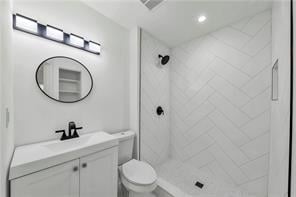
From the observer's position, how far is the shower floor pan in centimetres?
147

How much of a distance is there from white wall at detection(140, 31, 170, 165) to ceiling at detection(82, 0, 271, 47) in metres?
0.28

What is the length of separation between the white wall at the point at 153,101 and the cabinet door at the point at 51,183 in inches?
38.3

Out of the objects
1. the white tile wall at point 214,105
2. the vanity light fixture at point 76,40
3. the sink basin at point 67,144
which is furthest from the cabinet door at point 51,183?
the vanity light fixture at point 76,40

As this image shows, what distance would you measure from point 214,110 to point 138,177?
4.68 feet

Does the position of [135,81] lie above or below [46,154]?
above

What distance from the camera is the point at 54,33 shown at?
1140mm

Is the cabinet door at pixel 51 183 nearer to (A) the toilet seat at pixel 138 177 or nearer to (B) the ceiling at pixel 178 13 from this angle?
(A) the toilet seat at pixel 138 177

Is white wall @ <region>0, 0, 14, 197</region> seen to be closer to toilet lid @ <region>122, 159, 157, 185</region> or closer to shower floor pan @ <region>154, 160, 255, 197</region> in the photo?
toilet lid @ <region>122, 159, 157, 185</region>

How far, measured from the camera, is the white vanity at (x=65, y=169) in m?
0.73

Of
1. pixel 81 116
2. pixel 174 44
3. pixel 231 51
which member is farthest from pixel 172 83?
pixel 81 116

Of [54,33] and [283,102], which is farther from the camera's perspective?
[54,33]

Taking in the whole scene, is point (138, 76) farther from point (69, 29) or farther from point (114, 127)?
point (69, 29)

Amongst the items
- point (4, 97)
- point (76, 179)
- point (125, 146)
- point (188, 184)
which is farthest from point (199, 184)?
point (4, 97)

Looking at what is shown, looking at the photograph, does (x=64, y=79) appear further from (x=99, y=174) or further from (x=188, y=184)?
(x=188, y=184)
